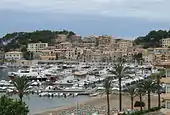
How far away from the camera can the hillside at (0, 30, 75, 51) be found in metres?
182

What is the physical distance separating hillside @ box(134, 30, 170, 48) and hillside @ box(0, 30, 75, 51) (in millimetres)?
30875

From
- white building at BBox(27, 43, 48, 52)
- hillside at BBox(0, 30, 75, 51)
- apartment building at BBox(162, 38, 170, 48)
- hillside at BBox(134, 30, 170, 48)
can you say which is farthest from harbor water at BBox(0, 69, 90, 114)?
hillside at BBox(0, 30, 75, 51)

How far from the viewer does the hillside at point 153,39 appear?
16900cm

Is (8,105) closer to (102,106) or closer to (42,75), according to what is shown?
(102,106)

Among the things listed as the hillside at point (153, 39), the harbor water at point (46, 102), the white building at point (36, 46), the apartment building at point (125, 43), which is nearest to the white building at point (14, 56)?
the white building at point (36, 46)

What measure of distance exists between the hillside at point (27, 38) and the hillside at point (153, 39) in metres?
30.9

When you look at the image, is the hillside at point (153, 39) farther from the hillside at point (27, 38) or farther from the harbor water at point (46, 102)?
the harbor water at point (46, 102)

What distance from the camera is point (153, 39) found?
568 ft

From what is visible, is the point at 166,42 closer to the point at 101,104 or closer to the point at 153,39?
the point at 153,39

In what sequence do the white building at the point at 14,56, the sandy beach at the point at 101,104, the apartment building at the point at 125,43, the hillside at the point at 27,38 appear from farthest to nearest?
the hillside at the point at 27,38 < the apartment building at the point at 125,43 < the white building at the point at 14,56 < the sandy beach at the point at 101,104

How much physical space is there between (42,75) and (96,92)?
79.5 ft

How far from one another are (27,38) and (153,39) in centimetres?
4964

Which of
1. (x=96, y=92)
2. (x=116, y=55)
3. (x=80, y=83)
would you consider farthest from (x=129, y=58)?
(x=96, y=92)

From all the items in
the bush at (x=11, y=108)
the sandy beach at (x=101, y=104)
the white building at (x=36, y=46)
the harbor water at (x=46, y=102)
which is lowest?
the harbor water at (x=46, y=102)
